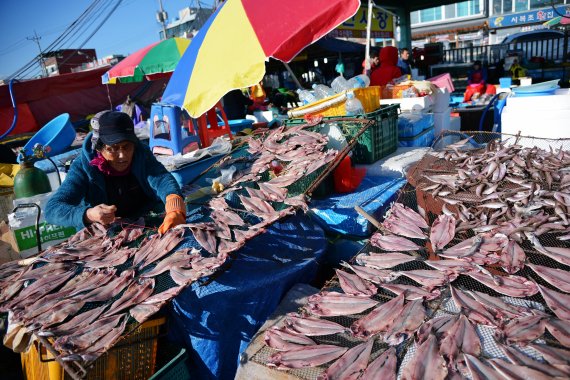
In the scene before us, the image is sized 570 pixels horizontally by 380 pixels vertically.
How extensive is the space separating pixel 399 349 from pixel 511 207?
1.83m

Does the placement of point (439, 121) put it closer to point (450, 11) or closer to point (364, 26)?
point (364, 26)

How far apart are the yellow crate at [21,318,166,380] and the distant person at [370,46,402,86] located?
23.1ft

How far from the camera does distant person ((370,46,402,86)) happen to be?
8.25 meters

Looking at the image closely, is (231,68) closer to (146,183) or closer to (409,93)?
(146,183)

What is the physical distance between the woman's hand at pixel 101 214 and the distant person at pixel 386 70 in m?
6.51

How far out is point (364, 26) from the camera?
14.7 meters

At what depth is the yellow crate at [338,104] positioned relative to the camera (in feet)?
→ 16.1

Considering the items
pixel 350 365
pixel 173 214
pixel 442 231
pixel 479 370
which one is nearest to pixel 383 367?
pixel 350 365

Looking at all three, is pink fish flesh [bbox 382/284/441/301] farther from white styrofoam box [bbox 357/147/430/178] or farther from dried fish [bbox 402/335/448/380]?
white styrofoam box [bbox 357/147/430/178]

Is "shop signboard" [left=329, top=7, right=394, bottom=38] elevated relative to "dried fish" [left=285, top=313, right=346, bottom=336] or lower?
elevated

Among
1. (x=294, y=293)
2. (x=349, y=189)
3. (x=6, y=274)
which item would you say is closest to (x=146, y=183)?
(x=6, y=274)

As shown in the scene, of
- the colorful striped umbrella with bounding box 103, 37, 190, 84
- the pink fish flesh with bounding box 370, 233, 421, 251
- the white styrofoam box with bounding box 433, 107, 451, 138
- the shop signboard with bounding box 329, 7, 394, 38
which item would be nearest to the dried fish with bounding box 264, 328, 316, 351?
the pink fish flesh with bounding box 370, 233, 421, 251

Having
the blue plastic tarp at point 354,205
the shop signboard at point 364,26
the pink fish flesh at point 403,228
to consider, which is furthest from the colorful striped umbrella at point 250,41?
the shop signboard at point 364,26

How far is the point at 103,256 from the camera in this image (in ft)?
9.27
